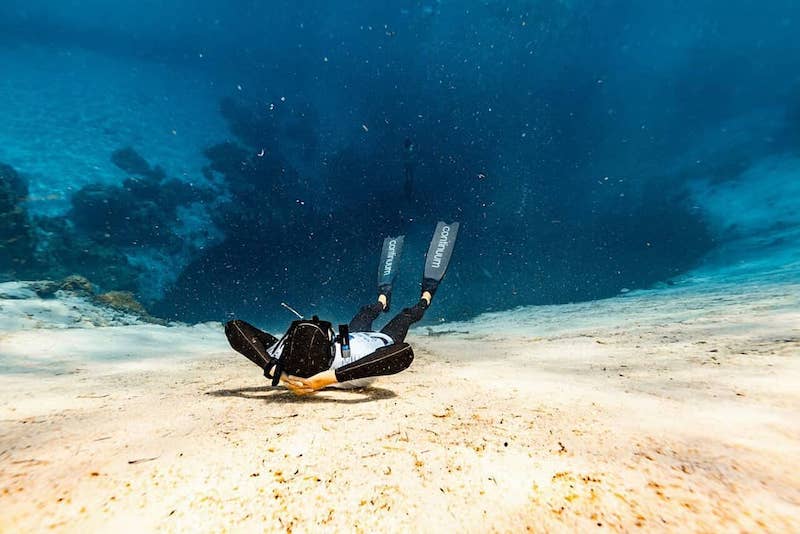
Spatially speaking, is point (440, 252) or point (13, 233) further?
point (13, 233)

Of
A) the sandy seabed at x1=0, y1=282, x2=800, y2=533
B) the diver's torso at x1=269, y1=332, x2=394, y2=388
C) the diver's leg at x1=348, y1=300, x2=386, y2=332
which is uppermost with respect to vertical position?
the diver's leg at x1=348, y1=300, x2=386, y2=332

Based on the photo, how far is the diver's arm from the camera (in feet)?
8.14

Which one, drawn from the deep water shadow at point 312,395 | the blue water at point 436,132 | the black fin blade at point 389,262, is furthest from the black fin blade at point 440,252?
the blue water at point 436,132

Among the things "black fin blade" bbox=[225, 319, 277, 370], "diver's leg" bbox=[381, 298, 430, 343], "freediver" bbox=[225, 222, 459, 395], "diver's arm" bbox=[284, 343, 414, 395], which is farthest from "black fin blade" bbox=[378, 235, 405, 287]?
"diver's arm" bbox=[284, 343, 414, 395]

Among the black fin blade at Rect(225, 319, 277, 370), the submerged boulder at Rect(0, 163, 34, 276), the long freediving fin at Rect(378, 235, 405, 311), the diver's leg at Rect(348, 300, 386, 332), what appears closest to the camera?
the black fin blade at Rect(225, 319, 277, 370)

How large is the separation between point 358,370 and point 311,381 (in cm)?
39

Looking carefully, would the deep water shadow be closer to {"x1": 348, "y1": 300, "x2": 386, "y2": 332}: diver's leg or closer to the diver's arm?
the diver's arm

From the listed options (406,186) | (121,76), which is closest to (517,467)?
(406,186)

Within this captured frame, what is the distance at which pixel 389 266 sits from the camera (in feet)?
24.1

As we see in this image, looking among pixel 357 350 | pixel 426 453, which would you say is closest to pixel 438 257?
pixel 357 350

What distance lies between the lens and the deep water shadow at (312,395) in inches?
96.2

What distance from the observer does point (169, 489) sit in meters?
1.12

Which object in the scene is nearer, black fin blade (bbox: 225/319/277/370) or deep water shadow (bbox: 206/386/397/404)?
deep water shadow (bbox: 206/386/397/404)

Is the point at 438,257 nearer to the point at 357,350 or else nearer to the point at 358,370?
the point at 357,350
